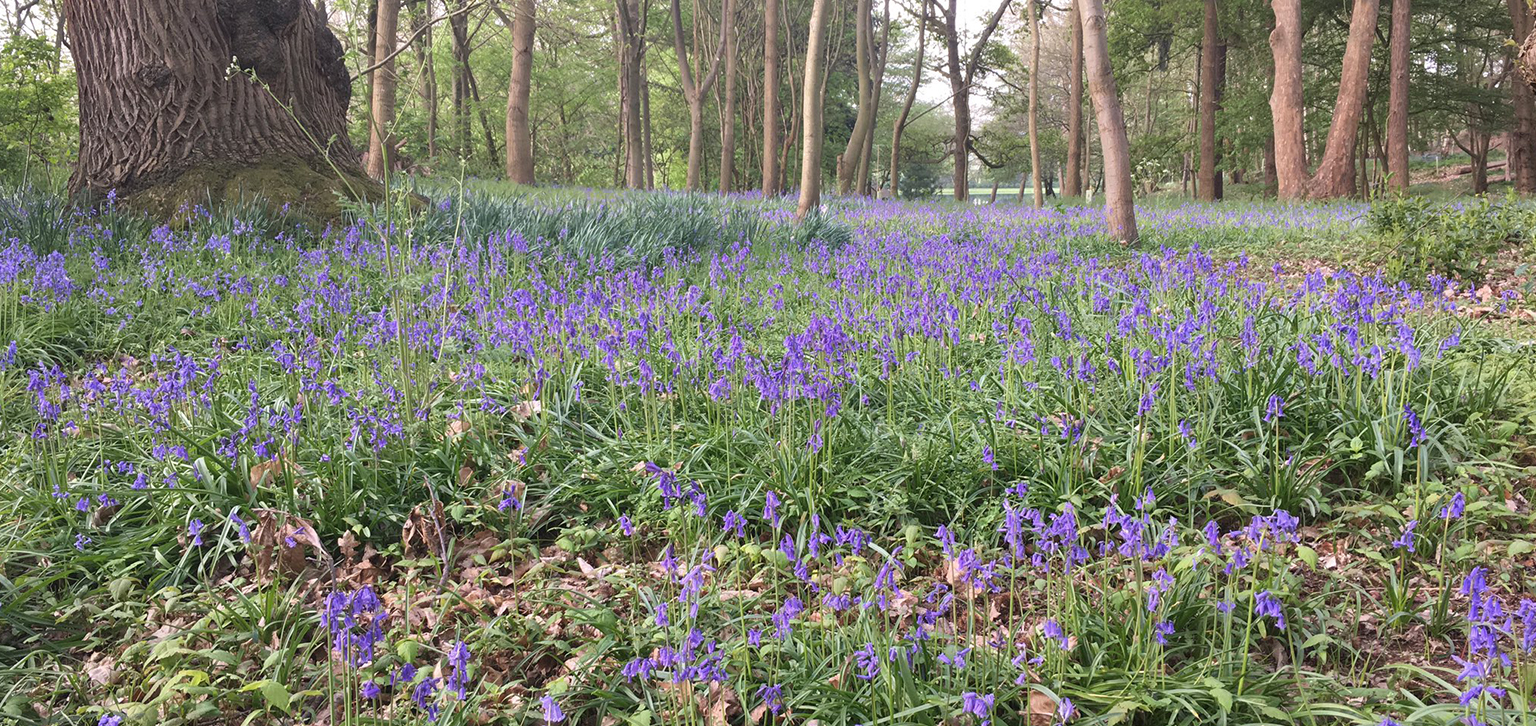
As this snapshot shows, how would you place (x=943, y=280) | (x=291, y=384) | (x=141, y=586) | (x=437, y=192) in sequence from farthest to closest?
(x=437, y=192) → (x=943, y=280) → (x=291, y=384) → (x=141, y=586)

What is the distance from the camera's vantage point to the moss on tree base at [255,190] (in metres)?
6.21

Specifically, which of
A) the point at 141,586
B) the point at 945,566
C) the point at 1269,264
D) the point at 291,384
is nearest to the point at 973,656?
the point at 945,566

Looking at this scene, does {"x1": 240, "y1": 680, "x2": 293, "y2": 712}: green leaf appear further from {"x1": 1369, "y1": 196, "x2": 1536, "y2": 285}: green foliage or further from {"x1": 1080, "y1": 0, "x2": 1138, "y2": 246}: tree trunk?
{"x1": 1080, "y1": 0, "x2": 1138, "y2": 246}: tree trunk

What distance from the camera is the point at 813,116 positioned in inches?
383

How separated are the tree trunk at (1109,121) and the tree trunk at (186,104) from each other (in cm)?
654

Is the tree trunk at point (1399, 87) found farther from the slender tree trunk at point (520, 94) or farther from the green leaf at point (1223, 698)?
the green leaf at point (1223, 698)

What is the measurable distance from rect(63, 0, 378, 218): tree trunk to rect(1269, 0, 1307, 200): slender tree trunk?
48.3 ft

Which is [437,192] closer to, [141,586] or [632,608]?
[141,586]

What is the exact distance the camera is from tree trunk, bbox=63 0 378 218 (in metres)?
6.07

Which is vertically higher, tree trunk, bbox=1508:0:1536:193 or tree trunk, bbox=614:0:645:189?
tree trunk, bbox=614:0:645:189

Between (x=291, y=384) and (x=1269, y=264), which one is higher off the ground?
(x=1269, y=264)

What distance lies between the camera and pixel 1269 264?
25.9 feet

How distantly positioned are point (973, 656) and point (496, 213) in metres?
6.13

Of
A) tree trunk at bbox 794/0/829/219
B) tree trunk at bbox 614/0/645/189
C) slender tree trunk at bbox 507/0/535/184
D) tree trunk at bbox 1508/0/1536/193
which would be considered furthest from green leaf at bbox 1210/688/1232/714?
tree trunk at bbox 1508/0/1536/193
